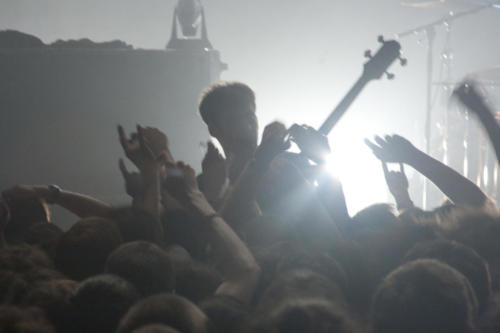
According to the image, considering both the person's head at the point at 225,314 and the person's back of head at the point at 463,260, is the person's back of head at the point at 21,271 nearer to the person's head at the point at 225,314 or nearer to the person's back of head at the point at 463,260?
the person's head at the point at 225,314

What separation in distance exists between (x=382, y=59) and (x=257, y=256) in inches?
46.0

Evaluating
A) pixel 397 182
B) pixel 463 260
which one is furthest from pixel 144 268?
pixel 397 182

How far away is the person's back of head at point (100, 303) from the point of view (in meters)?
0.70

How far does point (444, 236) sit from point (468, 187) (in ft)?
1.31

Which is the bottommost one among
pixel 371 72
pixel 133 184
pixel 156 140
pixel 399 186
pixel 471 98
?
pixel 399 186

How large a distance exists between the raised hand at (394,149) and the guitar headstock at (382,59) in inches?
15.8

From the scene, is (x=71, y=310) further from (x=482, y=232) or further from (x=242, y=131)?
(x=242, y=131)

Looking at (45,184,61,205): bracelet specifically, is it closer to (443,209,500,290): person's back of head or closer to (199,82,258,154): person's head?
(199,82,258,154): person's head

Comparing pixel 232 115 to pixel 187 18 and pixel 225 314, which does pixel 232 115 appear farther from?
pixel 187 18

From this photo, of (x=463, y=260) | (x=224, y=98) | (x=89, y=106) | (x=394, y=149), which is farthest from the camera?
(x=89, y=106)

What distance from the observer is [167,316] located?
0.63m

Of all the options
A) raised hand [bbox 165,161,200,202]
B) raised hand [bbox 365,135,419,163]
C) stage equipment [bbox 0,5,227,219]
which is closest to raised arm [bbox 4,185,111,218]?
raised hand [bbox 165,161,200,202]

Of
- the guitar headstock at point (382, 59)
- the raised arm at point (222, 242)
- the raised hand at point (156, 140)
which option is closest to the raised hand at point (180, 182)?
the raised arm at point (222, 242)

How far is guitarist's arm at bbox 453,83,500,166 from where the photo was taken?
1323 millimetres
